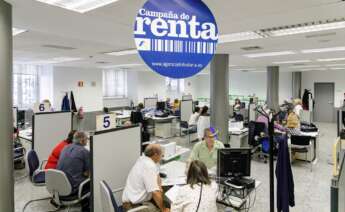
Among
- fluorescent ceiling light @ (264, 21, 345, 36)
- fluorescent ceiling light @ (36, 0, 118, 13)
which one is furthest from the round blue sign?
fluorescent ceiling light @ (264, 21, 345, 36)

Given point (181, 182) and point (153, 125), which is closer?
point (181, 182)

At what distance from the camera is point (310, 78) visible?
1477cm

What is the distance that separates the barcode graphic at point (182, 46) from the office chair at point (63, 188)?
7.65ft

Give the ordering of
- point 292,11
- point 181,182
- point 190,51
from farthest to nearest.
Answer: point 181,182 → point 292,11 → point 190,51

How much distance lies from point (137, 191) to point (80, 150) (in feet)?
3.74

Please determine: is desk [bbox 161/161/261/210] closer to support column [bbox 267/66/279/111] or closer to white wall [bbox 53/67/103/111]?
support column [bbox 267/66/279/111]

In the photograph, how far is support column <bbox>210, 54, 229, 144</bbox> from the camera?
6.82m

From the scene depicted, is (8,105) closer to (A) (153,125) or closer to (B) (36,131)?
(B) (36,131)

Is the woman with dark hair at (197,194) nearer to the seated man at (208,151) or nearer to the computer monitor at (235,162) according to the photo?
the computer monitor at (235,162)

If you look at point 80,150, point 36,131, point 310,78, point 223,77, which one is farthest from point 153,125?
point 310,78

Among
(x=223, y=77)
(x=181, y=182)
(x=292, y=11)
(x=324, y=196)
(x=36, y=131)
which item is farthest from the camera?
(x=223, y=77)

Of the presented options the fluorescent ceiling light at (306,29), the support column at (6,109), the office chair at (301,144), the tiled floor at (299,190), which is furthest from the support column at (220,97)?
the support column at (6,109)

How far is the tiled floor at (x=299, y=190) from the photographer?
4.07 metres

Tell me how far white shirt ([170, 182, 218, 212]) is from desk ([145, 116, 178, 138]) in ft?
22.5
